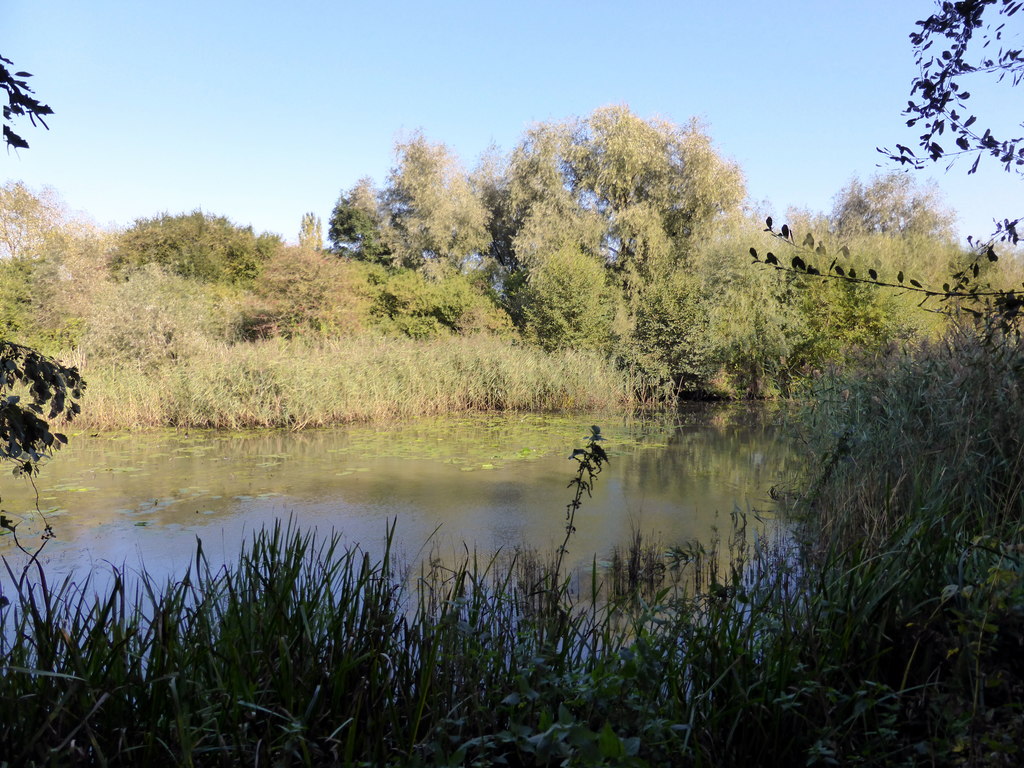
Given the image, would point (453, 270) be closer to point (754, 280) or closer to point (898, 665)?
point (754, 280)

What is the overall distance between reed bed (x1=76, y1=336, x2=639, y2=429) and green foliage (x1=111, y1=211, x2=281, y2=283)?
1119 centimetres

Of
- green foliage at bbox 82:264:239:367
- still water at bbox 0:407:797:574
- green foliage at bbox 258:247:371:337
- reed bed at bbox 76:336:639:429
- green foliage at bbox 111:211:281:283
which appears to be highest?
green foliage at bbox 111:211:281:283

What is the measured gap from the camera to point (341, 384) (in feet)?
43.8

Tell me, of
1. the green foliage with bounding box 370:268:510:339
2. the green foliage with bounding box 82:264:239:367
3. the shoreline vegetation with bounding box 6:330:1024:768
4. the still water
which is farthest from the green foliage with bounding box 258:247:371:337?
the shoreline vegetation with bounding box 6:330:1024:768

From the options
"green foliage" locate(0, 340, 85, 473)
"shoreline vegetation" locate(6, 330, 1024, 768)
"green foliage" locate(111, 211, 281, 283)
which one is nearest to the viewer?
"shoreline vegetation" locate(6, 330, 1024, 768)

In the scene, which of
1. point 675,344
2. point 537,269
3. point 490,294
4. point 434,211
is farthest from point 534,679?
point 434,211

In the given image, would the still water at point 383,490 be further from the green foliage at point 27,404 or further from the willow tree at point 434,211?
the willow tree at point 434,211

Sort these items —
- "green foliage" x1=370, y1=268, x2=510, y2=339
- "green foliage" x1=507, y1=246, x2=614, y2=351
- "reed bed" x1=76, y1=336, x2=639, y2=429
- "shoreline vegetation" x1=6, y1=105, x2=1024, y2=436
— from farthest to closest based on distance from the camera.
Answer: "green foliage" x1=370, y1=268, x2=510, y2=339
"green foliage" x1=507, y1=246, x2=614, y2=351
"shoreline vegetation" x1=6, y1=105, x2=1024, y2=436
"reed bed" x1=76, y1=336, x2=639, y2=429

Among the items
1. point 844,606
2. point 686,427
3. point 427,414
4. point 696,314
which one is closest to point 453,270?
point 696,314

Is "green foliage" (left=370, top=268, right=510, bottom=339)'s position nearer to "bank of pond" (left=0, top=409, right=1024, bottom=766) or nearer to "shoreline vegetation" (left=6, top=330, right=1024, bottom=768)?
"bank of pond" (left=0, top=409, right=1024, bottom=766)

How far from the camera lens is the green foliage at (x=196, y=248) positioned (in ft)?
83.7

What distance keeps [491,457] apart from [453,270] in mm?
17793

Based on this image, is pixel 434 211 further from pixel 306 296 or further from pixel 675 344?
pixel 675 344

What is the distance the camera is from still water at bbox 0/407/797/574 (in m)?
5.71
